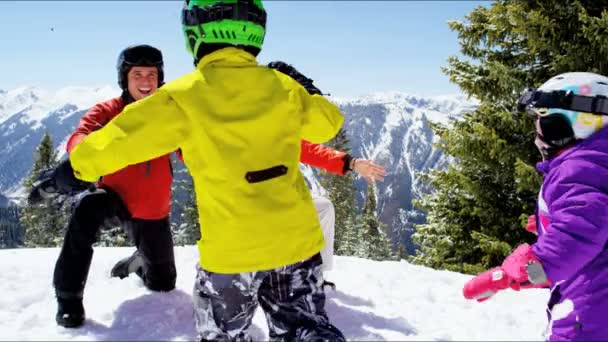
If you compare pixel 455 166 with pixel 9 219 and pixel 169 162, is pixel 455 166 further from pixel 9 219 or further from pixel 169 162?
pixel 9 219

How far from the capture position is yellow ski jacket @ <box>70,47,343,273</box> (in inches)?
99.4

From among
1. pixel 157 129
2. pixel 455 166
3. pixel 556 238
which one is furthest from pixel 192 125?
pixel 455 166

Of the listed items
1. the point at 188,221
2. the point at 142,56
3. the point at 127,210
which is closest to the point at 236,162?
the point at 127,210

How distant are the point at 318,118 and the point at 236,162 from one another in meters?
0.71

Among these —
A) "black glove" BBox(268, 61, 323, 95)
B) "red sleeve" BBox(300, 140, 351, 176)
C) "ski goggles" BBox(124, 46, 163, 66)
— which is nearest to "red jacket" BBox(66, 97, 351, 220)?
"ski goggles" BBox(124, 46, 163, 66)

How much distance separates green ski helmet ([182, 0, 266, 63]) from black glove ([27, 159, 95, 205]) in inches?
48.0

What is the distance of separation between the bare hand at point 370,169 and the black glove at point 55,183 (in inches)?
82.9

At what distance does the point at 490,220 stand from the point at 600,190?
976 centimetres

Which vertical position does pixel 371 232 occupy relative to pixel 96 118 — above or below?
below

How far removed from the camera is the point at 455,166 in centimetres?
1289

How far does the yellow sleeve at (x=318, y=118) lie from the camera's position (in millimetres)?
2969

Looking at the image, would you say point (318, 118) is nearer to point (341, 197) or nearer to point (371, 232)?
point (341, 197)

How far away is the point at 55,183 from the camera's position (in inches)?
129

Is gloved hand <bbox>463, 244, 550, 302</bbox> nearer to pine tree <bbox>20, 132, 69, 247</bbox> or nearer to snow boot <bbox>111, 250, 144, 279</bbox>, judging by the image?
snow boot <bbox>111, 250, 144, 279</bbox>
